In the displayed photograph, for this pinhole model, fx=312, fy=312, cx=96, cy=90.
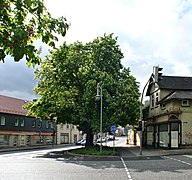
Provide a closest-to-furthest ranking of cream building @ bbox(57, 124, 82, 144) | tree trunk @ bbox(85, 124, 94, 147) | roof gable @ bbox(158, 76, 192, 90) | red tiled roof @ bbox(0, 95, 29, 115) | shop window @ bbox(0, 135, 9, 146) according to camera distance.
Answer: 1. tree trunk @ bbox(85, 124, 94, 147)
2. roof gable @ bbox(158, 76, 192, 90)
3. shop window @ bbox(0, 135, 9, 146)
4. red tiled roof @ bbox(0, 95, 29, 115)
5. cream building @ bbox(57, 124, 82, 144)

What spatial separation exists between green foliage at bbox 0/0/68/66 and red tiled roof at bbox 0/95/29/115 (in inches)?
1567

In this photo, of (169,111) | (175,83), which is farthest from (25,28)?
(175,83)

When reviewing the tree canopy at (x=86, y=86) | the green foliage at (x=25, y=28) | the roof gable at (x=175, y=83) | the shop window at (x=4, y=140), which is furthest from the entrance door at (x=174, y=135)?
the green foliage at (x=25, y=28)

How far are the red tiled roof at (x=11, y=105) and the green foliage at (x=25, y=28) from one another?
131 feet

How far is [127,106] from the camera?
3062 centimetres

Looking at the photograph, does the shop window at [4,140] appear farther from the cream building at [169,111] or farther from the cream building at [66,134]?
the cream building at [169,111]

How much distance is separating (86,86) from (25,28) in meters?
26.2

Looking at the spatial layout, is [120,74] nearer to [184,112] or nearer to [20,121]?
[184,112]

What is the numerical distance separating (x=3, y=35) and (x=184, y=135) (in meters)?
28.1

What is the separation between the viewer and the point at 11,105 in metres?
51.2

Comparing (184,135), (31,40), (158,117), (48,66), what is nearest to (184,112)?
(184,135)

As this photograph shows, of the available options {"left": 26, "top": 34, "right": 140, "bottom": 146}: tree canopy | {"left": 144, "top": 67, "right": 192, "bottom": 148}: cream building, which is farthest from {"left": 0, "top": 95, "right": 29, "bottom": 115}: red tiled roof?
{"left": 144, "top": 67, "right": 192, "bottom": 148}: cream building

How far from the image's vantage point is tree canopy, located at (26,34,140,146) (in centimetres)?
3053

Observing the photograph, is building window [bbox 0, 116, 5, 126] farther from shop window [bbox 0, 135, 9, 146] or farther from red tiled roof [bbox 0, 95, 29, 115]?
shop window [bbox 0, 135, 9, 146]
